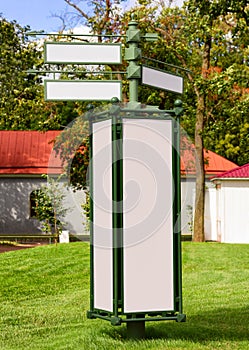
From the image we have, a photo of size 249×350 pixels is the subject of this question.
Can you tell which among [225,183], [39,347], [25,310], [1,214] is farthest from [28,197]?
[39,347]

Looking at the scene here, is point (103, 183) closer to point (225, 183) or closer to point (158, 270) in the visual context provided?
point (158, 270)

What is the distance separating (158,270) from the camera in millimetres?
7301

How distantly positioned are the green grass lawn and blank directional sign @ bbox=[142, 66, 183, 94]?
249cm

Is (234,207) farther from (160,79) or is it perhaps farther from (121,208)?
(121,208)

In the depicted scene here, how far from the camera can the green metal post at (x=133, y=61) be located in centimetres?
748

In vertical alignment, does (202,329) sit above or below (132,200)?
below

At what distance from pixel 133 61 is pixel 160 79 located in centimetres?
32

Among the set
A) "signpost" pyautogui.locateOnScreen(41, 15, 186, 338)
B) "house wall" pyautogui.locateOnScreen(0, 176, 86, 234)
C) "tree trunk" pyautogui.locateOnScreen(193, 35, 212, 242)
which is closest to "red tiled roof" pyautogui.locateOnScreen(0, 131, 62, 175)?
"house wall" pyautogui.locateOnScreen(0, 176, 86, 234)

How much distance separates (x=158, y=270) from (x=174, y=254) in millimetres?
216

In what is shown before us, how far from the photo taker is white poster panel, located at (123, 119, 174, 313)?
7.24 m

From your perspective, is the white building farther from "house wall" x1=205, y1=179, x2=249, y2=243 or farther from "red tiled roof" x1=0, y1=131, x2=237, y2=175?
"red tiled roof" x1=0, y1=131, x2=237, y2=175

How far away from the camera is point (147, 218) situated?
7305 mm

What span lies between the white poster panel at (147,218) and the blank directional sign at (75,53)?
0.71m

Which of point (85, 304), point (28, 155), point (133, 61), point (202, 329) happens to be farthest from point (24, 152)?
point (133, 61)
